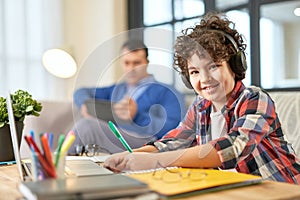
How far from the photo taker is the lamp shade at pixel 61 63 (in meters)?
3.33

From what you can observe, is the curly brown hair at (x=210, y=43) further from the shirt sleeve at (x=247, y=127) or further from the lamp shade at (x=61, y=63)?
the lamp shade at (x=61, y=63)

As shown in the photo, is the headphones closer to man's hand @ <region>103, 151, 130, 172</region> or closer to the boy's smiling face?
the boy's smiling face

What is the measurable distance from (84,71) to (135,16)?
2838 millimetres

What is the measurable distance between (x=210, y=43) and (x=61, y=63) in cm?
240

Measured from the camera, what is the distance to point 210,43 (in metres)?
1.12

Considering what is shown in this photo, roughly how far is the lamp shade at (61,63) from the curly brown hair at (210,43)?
2181 millimetres

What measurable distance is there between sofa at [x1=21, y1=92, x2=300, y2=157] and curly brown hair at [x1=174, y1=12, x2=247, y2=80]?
523mm

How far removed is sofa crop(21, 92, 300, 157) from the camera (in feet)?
6.23

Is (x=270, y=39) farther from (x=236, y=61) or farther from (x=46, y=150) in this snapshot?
(x=46, y=150)

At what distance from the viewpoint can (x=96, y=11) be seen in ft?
13.1

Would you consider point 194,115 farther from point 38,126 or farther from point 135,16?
point 135,16

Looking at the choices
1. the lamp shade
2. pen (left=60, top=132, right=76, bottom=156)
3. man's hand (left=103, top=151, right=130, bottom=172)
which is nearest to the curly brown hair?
man's hand (left=103, top=151, right=130, bottom=172)

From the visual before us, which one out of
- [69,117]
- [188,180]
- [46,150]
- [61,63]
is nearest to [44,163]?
[46,150]

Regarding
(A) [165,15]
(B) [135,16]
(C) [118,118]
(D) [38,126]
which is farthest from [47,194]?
(B) [135,16]
